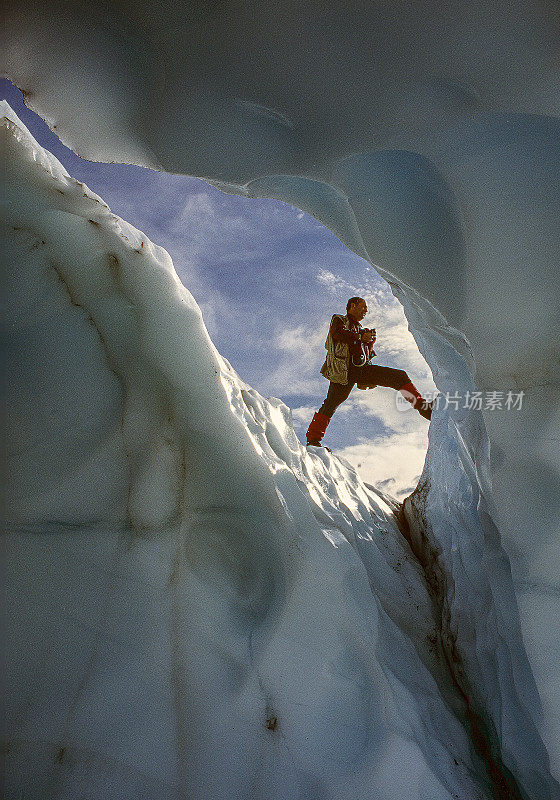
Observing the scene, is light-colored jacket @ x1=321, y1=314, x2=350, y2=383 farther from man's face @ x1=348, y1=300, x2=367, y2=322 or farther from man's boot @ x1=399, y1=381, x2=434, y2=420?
man's boot @ x1=399, y1=381, x2=434, y2=420

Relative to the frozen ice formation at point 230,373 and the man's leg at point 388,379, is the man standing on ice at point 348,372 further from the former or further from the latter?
the frozen ice formation at point 230,373

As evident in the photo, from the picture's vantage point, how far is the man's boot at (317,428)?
3.38 meters

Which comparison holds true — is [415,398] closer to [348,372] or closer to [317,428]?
[348,372]

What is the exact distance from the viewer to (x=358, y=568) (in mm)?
1118

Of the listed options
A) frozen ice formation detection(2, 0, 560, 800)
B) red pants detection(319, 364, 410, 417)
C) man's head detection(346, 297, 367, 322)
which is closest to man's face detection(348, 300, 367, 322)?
man's head detection(346, 297, 367, 322)

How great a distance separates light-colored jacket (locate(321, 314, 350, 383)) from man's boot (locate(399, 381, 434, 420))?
43 cm

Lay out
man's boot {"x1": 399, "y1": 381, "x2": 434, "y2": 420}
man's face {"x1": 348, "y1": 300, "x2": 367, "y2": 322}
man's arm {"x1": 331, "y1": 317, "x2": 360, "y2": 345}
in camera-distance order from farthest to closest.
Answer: man's face {"x1": 348, "y1": 300, "x2": 367, "y2": 322}
man's arm {"x1": 331, "y1": 317, "x2": 360, "y2": 345}
man's boot {"x1": 399, "y1": 381, "x2": 434, "y2": 420}

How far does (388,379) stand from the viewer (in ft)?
11.1

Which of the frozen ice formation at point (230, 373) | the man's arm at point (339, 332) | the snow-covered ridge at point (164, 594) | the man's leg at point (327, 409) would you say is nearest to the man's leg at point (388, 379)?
the man's leg at point (327, 409)

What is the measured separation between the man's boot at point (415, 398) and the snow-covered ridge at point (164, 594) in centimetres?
215

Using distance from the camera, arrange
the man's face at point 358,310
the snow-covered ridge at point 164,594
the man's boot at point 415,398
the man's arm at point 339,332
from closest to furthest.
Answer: the snow-covered ridge at point 164,594
the man's boot at point 415,398
the man's arm at point 339,332
the man's face at point 358,310

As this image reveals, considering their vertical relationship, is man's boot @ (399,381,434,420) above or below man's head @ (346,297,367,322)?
below

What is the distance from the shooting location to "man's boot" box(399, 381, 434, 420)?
3182 millimetres

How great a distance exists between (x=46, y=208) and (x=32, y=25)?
380mm
